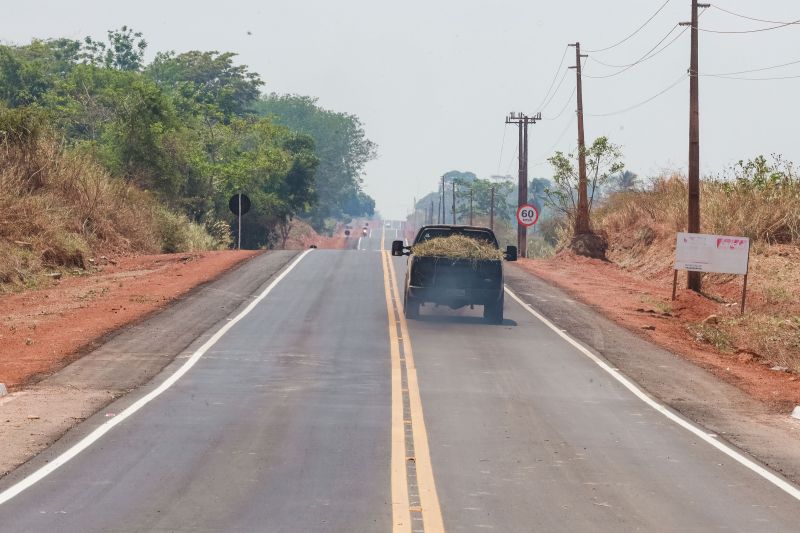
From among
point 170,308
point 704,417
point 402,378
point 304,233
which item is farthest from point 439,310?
point 304,233

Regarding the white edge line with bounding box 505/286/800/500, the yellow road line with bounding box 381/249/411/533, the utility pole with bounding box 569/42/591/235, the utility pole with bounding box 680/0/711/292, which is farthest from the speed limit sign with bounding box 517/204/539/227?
the yellow road line with bounding box 381/249/411/533

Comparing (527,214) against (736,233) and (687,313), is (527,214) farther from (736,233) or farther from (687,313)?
(687,313)

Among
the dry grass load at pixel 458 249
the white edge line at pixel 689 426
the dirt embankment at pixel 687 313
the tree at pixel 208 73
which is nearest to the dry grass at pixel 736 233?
the dirt embankment at pixel 687 313

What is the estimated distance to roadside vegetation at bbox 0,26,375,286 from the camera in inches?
1390

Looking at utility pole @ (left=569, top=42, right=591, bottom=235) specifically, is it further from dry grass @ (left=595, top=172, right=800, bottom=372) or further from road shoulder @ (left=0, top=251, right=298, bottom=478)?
road shoulder @ (left=0, top=251, right=298, bottom=478)

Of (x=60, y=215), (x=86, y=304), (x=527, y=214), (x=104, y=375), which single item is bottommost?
(x=104, y=375)

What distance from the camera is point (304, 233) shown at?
131000 millimetres

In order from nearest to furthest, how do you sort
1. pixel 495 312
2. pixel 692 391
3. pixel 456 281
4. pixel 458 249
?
pixel 692 391 → pixel 456 281 → pixel 458 249 → pixel 495 312

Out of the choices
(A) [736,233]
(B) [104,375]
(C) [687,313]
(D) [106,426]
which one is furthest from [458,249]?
(A) [736,233]

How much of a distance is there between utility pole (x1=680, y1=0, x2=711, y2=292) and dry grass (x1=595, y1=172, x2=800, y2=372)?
2.01 meters

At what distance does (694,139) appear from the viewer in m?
33.9

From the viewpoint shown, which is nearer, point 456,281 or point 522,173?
point 456,281

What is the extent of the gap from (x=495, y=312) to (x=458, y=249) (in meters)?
1.60

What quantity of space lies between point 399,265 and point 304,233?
92.9m
